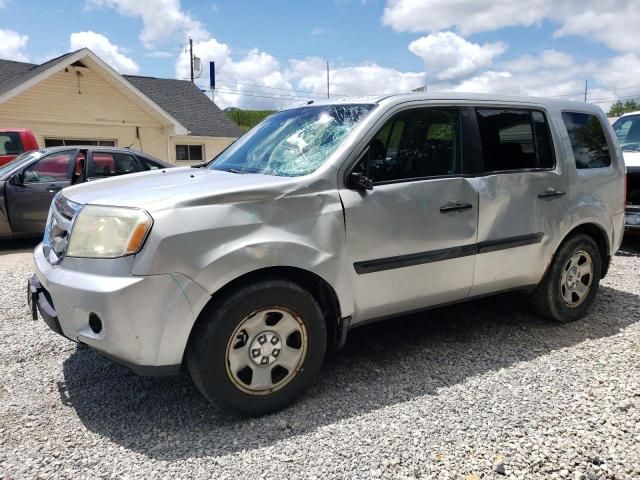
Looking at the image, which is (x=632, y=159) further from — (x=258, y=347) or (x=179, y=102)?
(x=179, y=102)

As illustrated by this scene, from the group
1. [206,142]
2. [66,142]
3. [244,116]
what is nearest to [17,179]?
[66,142]

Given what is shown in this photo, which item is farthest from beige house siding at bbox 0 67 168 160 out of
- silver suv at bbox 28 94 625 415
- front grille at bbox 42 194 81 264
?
front grille at bbox 42 194 81 264

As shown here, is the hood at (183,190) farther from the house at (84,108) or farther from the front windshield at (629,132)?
the house at (84,108)

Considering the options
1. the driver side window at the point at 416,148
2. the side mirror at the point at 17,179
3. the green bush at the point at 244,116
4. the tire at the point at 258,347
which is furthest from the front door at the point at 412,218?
the green bush at the point at 244,116

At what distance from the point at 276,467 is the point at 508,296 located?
10.8 ft

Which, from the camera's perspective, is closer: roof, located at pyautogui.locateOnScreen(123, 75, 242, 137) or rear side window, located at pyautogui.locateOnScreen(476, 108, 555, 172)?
rear side window, located at pyautogui.locateOnScreen(476, 108, 555, 172)

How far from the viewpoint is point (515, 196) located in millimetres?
3809

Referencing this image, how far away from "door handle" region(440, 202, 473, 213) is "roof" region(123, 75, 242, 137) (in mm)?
19451

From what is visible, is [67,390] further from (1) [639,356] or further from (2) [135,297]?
A: (1) [639,356]

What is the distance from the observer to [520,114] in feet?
13.2

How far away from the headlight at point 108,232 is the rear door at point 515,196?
7.50ft

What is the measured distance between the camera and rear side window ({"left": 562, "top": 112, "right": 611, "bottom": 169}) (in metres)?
4.28

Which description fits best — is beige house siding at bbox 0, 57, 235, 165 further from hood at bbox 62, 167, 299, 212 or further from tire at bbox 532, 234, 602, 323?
tire at bbox 532, 234, 602, 323

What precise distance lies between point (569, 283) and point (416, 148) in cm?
198
